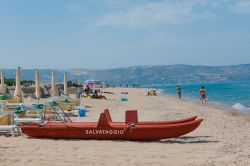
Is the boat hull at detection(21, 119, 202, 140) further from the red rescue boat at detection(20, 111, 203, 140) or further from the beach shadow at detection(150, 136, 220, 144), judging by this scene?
the beach shadow at detection(150, 136, 220, 144)

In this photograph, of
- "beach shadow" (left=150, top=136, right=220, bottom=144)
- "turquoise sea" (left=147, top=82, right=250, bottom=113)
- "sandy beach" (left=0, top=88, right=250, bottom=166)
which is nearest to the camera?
"sandy beach" (left=0, top=88, right=250, bottom=166)

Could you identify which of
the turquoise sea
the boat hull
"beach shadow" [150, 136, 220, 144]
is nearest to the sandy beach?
"beach shadow" [150, 136, 220, 144]

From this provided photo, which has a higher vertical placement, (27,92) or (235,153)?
(27,92)

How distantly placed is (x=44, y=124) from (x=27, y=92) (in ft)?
59.6

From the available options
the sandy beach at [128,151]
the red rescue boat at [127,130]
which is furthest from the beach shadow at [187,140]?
the red rescue boat at [127,130]

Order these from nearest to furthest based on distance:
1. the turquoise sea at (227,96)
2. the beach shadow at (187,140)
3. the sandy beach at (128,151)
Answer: the sandy beach at (128,151)
the beach shadow at (187,140)
the turquoise sea at (227,96)

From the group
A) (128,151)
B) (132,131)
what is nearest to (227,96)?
(132,131)

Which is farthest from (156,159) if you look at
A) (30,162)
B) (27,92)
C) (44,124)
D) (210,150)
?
(27,92)

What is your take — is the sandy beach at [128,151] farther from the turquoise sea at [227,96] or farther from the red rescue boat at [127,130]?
the turquoise sea at [227,96]

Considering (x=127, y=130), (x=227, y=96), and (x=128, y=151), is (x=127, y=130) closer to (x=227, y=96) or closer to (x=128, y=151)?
(x=128, y=151)

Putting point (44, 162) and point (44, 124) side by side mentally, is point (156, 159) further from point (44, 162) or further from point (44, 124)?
point (44, 124)

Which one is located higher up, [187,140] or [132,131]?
[132,131]

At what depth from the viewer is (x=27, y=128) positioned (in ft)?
35.7

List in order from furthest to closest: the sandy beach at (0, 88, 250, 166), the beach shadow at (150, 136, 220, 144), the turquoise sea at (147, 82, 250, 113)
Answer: the turquoise sea at (147, 82, 250, 113), the beach shadow at (150, 136, 220, 144), the sandy beach at (0, 88, 250, 166)
